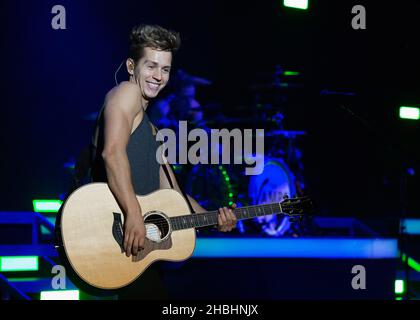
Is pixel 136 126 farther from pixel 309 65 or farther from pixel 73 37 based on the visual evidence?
pixel 309 65

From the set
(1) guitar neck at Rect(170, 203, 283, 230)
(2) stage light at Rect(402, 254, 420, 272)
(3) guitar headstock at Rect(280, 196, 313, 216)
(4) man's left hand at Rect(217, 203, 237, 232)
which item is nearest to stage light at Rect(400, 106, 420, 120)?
(2) stage light at Rect(402, 254, 420, 272)

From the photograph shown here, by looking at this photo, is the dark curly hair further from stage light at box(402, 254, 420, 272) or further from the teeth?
stage light at box(402, 254, 420, 272)

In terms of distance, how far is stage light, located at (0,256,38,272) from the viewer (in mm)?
4520

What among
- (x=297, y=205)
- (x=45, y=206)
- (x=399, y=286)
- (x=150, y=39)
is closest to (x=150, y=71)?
(x=150, y=39)

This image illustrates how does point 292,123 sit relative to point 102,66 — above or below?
below

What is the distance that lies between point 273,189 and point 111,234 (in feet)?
11.1

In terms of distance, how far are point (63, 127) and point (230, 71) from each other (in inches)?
82.4

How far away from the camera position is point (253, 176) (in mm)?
6152

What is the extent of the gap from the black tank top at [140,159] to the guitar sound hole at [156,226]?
0.48 feet

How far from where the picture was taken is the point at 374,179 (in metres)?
7.38

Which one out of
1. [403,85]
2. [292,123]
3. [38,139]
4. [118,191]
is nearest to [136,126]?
[118,191]

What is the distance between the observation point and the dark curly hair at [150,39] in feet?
10.5
